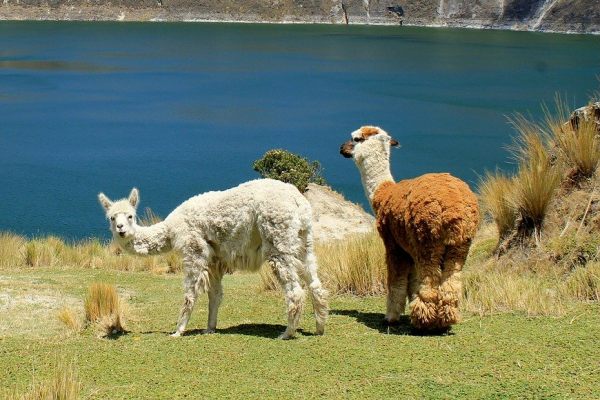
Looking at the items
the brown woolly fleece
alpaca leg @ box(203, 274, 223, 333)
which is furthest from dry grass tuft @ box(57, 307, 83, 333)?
the brown woolly fleece

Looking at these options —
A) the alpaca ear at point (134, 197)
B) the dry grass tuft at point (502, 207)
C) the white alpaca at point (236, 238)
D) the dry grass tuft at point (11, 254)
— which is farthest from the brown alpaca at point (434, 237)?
the dry grass tuft at point (11, 254)

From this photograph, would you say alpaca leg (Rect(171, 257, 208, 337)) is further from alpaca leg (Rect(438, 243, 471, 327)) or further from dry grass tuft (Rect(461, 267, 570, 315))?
dry grass tuft (Rect(461, 267, 570, 315))

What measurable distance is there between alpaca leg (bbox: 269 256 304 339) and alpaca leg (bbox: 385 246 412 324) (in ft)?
2.96

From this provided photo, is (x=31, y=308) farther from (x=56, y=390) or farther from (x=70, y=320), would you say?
(x=56, y=390)

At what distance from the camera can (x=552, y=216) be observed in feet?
32.0

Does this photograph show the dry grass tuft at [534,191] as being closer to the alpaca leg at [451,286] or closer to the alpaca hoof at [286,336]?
the alpaca leg at [451,286]

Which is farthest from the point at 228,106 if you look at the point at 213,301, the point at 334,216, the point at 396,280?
the point at 396,280

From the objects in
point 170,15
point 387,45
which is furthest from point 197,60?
point 170,15

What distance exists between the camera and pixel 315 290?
749 centimetres

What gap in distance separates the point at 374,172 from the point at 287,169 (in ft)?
46.3

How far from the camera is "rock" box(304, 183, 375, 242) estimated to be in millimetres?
18969

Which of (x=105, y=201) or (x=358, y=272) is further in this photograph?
(x=358, y=272)

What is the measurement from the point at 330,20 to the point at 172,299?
11446 cm

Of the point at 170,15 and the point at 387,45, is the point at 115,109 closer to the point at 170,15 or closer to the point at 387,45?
the point at 387,45
